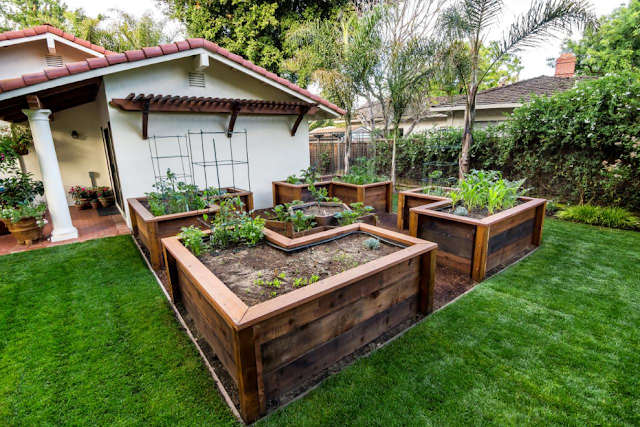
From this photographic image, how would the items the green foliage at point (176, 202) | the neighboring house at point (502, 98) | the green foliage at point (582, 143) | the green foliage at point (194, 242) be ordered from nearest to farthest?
the green foliage at point (194, 242) < the green foliage at point (176, 202) < the green foliage at point (582, 143) < the neighboring house at point (502, 98)

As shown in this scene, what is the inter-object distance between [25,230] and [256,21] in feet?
40.8

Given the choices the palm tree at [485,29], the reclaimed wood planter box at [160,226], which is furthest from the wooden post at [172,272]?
the palm tree at [485,29]

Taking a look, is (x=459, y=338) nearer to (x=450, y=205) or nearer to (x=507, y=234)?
(x=507, y=234)

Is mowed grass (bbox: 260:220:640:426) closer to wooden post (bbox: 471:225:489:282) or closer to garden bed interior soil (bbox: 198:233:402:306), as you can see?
wooden post (bbox: 471:225:489:282)

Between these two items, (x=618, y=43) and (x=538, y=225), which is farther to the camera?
(x=618, y=43)

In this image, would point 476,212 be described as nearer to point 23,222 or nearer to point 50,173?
point 50,173

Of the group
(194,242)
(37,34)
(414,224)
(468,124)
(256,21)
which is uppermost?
(256,21)

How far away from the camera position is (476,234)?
3258 millimetres

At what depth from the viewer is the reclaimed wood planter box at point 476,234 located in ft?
10.7

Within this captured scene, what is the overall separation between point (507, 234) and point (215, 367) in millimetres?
3457

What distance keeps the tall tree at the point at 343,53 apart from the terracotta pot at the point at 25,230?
670cm

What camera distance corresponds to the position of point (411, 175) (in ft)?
30.7

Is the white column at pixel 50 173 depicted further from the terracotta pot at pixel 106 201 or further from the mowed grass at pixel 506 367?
the mowed grass at pixel 506 367

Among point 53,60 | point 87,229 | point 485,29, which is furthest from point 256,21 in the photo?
point 87,229
